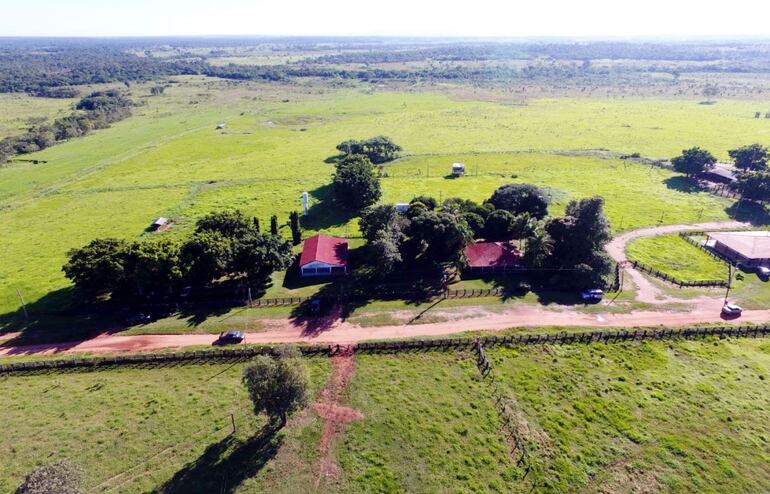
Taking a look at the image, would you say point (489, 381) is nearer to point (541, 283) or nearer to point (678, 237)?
point (541, 283)

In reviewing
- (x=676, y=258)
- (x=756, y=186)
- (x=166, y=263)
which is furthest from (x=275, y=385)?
(x=756, y=186)

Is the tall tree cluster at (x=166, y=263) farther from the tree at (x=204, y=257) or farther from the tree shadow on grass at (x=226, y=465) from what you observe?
the tree shadow on grass at (x=226, y=465)

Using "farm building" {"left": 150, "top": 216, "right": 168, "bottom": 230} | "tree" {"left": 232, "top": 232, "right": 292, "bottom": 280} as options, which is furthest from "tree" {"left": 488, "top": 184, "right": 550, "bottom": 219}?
"farm building" {"left": 150, "top": 216, "right": 168, "bottom": 230}

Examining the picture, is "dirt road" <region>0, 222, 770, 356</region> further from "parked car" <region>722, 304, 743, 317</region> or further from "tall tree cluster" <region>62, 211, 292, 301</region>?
"tall tree cluster" <region>62, 211, 292, 301</region>

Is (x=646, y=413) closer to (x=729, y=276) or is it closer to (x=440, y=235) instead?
(x=440, y=235)

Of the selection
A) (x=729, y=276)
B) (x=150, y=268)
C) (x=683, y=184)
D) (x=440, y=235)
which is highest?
(x=683, y=184)

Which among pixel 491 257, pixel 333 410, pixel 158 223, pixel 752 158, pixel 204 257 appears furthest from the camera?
pixel 752 158

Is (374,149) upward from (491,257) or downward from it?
upward
